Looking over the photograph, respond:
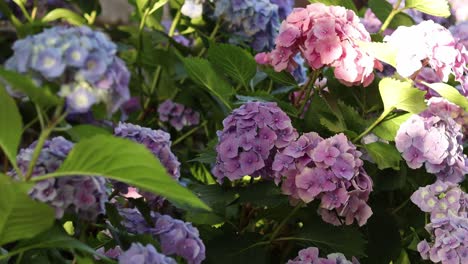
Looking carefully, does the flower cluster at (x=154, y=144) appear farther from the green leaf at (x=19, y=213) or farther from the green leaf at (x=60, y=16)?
the green leaf at (x=60, y=16)

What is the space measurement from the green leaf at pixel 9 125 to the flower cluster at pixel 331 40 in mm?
571

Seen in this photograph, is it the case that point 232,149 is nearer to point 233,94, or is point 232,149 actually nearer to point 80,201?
point 233,94

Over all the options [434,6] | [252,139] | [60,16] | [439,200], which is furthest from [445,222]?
[60,16]

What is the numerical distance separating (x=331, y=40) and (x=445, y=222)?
0.29m

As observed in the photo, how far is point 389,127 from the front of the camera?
1.29 meters

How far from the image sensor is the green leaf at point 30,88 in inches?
27.4

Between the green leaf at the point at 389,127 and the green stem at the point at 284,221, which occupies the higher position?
the green leaf at the point at 389,127

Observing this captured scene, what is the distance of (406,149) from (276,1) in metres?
0.80

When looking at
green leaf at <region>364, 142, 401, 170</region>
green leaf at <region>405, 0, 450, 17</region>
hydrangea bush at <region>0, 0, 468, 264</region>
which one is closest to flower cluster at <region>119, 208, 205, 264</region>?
hydrangea bush at <region>0, 0, 468, 264</region>

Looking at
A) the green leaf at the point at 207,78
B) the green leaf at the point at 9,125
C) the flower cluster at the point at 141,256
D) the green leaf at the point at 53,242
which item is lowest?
the green leaf at the point at 207,78

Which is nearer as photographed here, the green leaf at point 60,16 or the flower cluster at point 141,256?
the flower cluster at point 141,256

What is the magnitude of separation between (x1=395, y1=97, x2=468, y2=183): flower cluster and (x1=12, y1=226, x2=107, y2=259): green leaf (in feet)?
1.88

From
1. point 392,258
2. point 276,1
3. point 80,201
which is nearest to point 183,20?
point 276,1

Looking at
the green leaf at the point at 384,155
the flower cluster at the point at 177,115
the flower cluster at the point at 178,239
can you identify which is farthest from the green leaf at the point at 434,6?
the flower cluster at the point at 178,239
